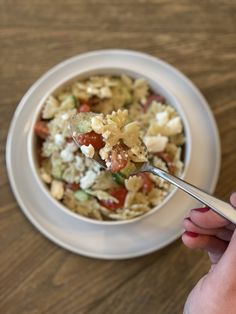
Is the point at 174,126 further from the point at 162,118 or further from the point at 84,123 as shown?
the point at 84,123

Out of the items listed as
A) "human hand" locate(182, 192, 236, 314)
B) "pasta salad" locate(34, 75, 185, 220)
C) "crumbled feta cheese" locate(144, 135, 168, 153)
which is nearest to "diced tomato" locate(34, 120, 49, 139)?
"pasta salad" locate(34, 75, 185, 220)

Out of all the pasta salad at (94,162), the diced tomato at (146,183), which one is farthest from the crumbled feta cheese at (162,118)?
the diced tomato at (146,183)

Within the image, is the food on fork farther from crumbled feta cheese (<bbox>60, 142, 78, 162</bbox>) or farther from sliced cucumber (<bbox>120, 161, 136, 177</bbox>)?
crumbled feta cheese (<bbox>60, 142, 78, 162</bbox>)

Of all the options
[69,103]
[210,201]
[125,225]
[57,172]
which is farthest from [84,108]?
[210,201]

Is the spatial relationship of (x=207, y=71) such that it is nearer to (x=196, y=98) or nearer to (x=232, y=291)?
(x=196, y=98)

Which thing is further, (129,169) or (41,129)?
(41,129)

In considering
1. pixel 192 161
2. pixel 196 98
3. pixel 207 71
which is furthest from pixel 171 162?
pixel 207 71

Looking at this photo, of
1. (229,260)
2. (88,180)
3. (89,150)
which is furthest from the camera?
(88,180)

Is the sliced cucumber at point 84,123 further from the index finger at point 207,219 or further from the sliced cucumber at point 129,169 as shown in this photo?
the index finger at point 207,219

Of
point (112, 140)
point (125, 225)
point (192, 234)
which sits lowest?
point (125, 225)
